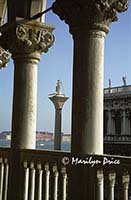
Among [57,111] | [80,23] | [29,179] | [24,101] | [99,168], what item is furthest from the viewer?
[57,111]

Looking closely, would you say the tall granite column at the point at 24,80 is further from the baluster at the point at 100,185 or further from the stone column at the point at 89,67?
the baluster at the point at 100,185

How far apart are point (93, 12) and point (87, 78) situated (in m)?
0.65

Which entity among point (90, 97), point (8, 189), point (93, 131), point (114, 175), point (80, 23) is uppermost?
point (80, 23)

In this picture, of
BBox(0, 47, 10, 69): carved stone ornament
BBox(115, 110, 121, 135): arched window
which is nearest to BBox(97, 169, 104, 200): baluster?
BBox(0, 47, 10, 69): carved stone ornament

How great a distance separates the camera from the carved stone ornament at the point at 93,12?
3480 mm

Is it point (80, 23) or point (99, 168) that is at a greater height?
point (80, 23)

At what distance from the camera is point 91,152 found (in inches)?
132

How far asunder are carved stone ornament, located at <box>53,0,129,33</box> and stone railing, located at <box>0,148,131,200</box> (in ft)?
4.26

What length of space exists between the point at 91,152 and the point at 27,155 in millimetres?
1392

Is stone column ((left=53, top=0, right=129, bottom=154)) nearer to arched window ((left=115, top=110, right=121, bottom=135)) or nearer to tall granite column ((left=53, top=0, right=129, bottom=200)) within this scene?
tall granite column ((left=53, top=0, right=129, bottom=200))

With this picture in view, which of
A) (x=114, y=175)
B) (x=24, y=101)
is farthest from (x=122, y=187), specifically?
(x=24, y=101)

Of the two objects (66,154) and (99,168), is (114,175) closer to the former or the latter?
(99,168)

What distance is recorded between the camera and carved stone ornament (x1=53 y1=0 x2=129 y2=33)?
11.4 feet

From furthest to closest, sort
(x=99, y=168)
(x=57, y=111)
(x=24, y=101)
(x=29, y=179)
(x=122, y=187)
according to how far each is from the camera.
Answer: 1. (x=57, y=111)
2. (x=24, y=101)
3. (x=29, y=179)
4. (x=99, y=168)
5. (x=122, y=187)
